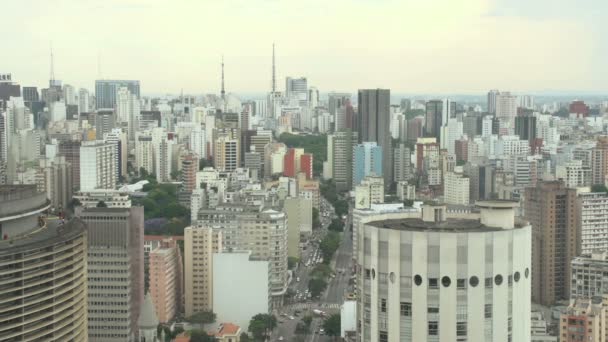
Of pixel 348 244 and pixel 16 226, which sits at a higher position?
pixel 16 226

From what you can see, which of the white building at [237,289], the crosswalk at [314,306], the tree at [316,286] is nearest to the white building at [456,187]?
the tree at [316,286]

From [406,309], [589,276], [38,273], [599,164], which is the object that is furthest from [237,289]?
[599,164]

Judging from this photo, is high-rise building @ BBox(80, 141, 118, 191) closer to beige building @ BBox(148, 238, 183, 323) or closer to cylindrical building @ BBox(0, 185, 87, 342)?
beige building @ BBox(148, 238, 183, 323)

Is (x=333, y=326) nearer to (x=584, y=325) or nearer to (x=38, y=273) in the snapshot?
(x=584, y=325)

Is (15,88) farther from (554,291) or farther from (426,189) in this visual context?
(554,291)

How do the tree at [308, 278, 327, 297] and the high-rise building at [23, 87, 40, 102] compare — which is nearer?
the tree at [308, 278, 327, 297]

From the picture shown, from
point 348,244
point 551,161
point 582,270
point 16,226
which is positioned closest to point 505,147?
point 551,161

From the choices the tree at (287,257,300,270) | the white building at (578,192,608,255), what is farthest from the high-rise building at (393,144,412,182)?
the white building at (578,192,608,255)
